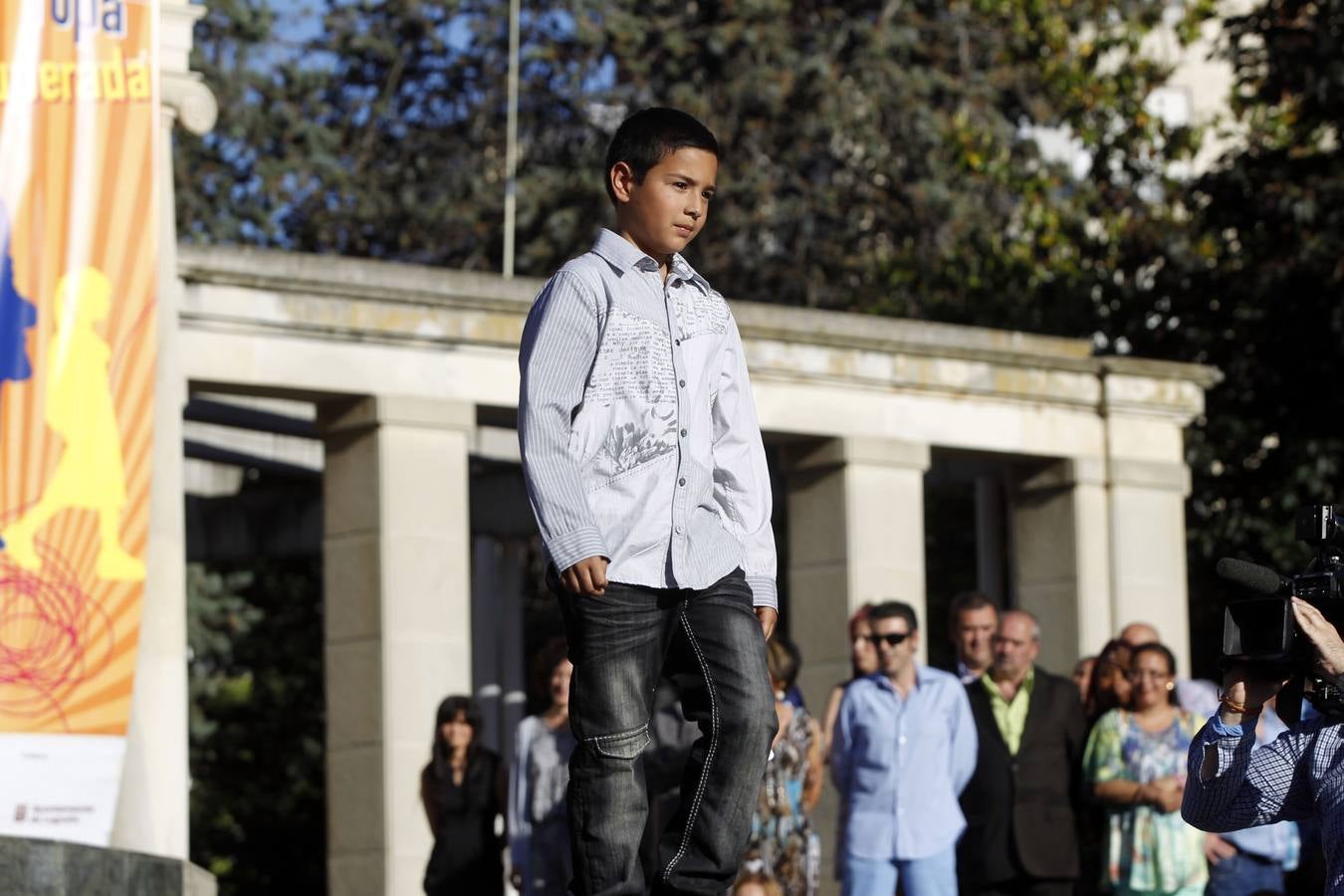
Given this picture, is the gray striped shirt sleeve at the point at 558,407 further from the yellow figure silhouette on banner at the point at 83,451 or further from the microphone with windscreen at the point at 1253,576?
the yellow figure silhouette on banner at the point at 83,451

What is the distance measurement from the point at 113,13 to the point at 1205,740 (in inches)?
285

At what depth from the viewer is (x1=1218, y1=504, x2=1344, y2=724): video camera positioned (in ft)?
19.6

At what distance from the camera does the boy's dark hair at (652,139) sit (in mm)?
6719

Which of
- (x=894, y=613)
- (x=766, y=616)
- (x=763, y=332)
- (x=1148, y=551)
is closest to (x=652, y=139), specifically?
(x=766, y=616)

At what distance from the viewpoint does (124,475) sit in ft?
38.5

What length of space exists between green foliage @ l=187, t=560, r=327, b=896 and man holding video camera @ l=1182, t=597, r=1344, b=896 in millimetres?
23936

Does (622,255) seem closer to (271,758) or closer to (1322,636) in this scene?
(1322,636)

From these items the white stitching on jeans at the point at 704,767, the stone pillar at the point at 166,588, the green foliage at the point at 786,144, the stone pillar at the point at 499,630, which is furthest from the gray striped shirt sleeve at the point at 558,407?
the green foliage at the point at 786,144

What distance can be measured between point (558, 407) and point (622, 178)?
0.63 m

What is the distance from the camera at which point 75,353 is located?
1173 cm

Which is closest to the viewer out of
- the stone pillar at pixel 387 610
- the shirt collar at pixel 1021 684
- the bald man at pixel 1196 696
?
the shirt collar at pixel 1021 684

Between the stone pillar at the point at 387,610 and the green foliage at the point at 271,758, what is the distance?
1365 centimetres

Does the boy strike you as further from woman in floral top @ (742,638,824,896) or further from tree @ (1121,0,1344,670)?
tree @ (1121,0,1344,670)

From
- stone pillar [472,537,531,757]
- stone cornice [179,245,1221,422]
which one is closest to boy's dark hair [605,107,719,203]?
stone cornice [179,245,1221,422]
